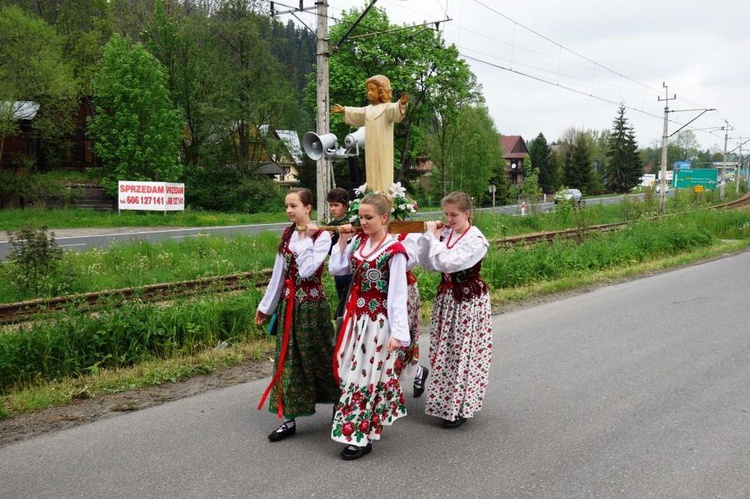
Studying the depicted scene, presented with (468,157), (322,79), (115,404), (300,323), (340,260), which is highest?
(468,157)

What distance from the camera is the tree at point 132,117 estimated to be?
3117 cm

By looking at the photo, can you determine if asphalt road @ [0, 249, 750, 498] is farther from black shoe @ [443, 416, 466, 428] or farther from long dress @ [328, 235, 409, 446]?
Result: long dress @ [328, 235, 409, 446]

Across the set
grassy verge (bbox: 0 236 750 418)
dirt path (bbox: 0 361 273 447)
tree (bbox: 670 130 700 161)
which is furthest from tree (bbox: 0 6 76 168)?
tree (bbox: 670 130 700 161)

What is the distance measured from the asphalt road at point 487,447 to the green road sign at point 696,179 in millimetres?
43333

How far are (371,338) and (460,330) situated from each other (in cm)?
92

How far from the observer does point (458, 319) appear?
4.93 meters

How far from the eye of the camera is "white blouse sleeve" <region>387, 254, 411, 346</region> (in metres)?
4.19

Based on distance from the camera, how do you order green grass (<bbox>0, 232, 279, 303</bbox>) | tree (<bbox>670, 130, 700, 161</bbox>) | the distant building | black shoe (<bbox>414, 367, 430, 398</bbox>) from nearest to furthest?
black shoe (<bbox>414, 367, 430, 398</bbox>)
green grass (<bbox>0, 232, 279, 303</bbox>)
the distant building
tree (<bbox>670, 130, 700, 161</bbox>)

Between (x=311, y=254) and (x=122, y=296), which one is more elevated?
(x=311, y=254)

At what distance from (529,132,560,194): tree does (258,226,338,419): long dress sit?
71765mm

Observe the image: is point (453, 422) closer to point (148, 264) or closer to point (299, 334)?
point (299, 334)

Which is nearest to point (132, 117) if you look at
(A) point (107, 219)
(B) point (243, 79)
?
(A) point (107, 219)

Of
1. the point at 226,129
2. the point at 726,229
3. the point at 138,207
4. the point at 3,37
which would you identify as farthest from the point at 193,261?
the point at 226,129

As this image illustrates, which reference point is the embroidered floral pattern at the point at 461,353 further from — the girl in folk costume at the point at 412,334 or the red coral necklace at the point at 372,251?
the red coral necklace at the point at 372,251
